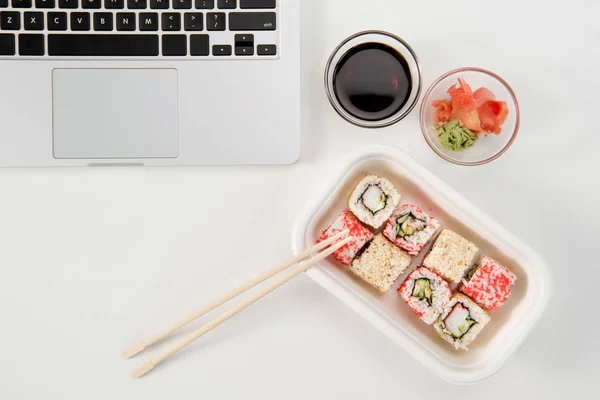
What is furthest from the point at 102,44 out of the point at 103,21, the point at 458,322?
the point at 458,322

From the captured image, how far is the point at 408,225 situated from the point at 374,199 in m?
0.06

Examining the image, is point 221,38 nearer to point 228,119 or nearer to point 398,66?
point 228,119

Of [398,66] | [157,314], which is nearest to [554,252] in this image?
[398,66]

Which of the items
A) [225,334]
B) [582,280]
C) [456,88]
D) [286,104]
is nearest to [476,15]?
[456,88]

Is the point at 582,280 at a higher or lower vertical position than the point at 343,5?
lower

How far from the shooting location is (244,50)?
29.7 inches

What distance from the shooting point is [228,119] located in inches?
30.4

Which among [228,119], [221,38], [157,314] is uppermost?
[221,38]

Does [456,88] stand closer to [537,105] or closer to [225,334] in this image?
[537,105]

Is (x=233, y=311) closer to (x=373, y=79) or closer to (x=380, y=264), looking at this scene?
(x=380, y=264)

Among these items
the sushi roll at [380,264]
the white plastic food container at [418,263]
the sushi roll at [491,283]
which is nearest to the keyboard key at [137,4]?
the white plastic food container at [418,263]

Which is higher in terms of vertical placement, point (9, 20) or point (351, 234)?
point (9, 20)

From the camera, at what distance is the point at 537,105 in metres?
0.82

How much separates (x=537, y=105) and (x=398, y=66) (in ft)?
0.68
